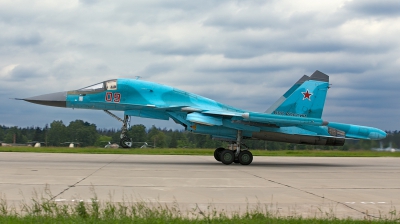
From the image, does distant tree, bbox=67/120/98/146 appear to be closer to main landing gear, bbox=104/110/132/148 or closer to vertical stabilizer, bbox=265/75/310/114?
main landing gear, bbox=104/110/132/148

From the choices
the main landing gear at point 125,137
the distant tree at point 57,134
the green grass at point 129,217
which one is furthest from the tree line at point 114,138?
the green grass at point 129,217

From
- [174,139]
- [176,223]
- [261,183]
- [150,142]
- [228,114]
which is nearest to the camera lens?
[176,223]

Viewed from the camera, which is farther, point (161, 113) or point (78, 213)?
point (161, 113)

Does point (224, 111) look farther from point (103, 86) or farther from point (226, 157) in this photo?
point (103, 86)

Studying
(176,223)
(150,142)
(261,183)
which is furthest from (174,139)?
(176,223)

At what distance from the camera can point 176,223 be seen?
20.8 feet

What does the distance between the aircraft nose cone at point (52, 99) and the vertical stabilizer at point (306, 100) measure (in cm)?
896

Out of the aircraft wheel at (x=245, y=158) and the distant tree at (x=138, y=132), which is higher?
the distant tree at (x=138, y=132)

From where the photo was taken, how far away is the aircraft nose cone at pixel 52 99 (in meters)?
18.6

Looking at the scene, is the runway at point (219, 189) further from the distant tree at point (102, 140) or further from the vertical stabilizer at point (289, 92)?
the distant tree at point (102, 140)

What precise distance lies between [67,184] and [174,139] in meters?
30.0

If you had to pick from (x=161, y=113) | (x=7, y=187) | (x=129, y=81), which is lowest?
(x=7, y=187)

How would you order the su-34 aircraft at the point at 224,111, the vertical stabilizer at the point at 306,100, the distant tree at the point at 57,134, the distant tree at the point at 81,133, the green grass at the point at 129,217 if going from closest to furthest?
1. the green grass at the point at 129,217
2. the su-34 aircraft at the point at 224,111
3. the vertical stabilizer at the point at 306,100
4. the distant tree at the point at 81,133
5. the distant tree at the point at 57,134

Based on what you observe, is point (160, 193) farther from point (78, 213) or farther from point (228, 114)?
point (228, 114)
